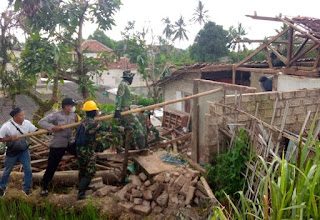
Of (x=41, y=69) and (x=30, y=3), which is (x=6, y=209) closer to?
(x=41, y=69)

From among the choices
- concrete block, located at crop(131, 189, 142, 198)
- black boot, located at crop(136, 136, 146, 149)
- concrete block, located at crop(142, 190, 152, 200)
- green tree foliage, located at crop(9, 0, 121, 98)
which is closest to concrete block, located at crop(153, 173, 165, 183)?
concrete block, located at crop(142, 190, 152, 200)

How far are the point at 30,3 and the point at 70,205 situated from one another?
16.9ft

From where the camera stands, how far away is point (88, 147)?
195 inches

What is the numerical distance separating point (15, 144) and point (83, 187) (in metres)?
1.36

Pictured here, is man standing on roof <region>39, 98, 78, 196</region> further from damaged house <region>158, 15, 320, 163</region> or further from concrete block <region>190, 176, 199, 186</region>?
damaged house <region>158, 15, 320, 163</region>

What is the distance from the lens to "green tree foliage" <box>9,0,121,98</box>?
7527 millimetres

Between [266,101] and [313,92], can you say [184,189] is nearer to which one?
[266,101]

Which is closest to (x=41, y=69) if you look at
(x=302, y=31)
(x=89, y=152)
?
(x=89, y=152)

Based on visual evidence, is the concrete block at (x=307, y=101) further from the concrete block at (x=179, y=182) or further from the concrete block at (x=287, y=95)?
the concrete block at (x=179, y=182)

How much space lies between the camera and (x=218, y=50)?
1157 inches

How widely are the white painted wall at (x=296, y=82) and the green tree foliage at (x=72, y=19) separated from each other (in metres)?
5.50

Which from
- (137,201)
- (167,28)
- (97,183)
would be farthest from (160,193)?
(167,28)

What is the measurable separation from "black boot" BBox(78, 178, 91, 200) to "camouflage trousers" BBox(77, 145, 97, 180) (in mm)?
69

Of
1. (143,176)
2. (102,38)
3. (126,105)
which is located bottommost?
(143,176)
